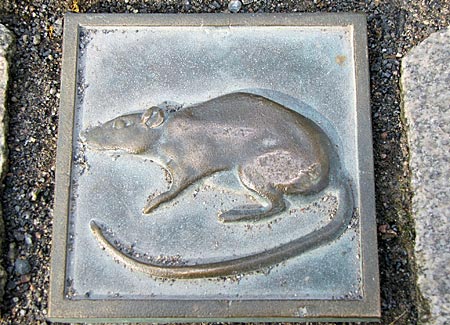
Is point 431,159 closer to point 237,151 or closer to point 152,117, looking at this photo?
point 237,151

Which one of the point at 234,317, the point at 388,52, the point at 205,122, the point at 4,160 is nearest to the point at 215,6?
the point at 205,122

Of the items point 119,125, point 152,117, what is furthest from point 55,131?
point 152,117

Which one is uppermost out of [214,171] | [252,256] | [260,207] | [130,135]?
[130,135]

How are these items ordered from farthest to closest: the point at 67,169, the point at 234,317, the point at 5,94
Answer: the point at 5,94 < the point at 67,169 < the point at 234,317

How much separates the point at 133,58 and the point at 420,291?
1248mm

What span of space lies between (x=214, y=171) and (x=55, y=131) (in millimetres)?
616

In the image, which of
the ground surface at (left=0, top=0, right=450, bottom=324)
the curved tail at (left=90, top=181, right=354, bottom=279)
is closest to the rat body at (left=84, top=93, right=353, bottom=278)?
the curved tail at (left=90, top=181, right=354, bottom=279)

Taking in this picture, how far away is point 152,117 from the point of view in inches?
69.3

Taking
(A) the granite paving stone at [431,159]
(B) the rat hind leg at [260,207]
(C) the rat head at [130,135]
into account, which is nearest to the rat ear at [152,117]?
(C) the rat head at [130,135]

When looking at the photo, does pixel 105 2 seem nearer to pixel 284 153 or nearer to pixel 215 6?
pixel 215 6

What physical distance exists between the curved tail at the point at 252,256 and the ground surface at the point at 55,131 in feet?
0.56

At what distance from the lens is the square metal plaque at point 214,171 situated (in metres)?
1.66

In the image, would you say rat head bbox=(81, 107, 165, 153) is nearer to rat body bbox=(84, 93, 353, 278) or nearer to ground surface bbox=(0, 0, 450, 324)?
rat body bbox=(84, 93, 353, 278)

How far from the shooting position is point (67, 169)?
5.75ft
